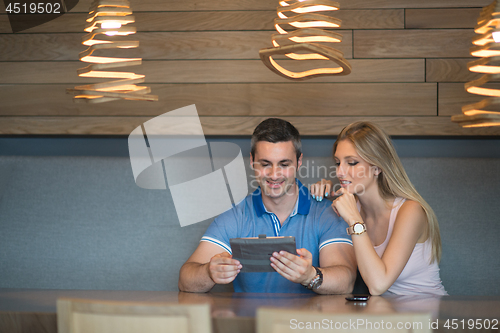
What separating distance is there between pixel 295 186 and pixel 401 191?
0.46 metres

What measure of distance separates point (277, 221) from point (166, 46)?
114 cm

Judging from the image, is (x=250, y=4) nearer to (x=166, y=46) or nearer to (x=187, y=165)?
(x=166, y=46)

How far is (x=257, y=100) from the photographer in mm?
2447

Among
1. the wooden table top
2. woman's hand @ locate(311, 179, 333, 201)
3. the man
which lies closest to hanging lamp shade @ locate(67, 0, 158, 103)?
the man

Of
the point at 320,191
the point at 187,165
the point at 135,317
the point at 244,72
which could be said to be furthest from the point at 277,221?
the point at 135,317

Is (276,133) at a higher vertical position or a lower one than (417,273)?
higher

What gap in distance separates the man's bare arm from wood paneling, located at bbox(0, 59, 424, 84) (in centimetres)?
94

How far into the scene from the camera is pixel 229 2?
2438mm

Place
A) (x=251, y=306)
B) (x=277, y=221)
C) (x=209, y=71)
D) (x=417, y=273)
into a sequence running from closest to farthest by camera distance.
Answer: (x=251, y=306) < (x=417, y=273) < (x=277, y=221) < (x=209, y=71)

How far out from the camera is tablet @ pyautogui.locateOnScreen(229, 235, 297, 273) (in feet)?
5.21

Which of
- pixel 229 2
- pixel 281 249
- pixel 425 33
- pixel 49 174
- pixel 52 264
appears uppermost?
pixel 229 2

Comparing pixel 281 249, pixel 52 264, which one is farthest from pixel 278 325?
pixel 52 264

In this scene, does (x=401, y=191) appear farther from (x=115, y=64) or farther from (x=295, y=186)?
(x=115, y=64)

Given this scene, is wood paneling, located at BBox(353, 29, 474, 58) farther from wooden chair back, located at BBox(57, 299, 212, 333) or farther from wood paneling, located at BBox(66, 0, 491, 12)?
wooden chair back, located at BBox(57, 299, 212, 333)
